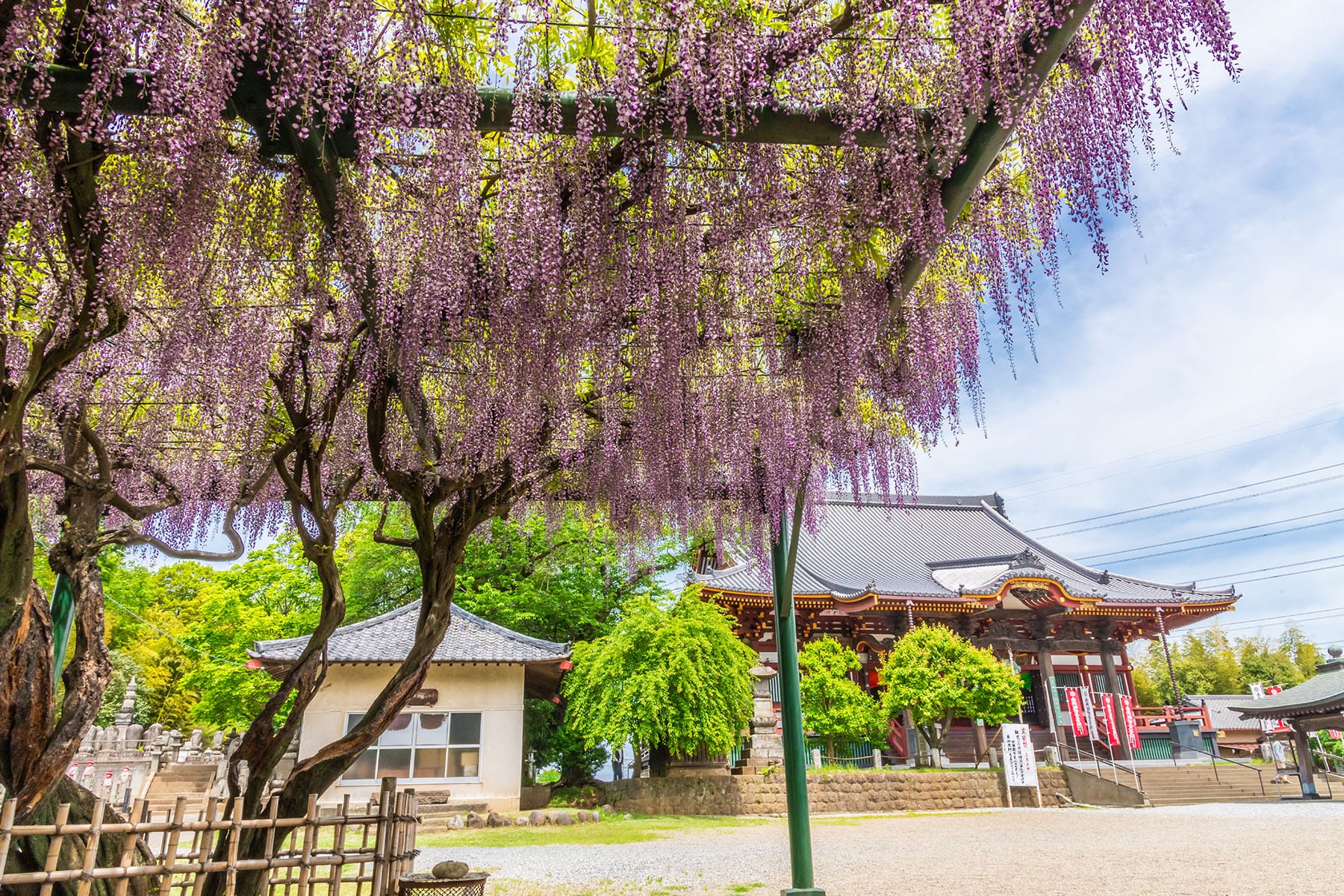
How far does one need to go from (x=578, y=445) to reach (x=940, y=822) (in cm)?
771

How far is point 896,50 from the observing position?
2.41 metres

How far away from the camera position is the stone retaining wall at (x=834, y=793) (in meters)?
11.1

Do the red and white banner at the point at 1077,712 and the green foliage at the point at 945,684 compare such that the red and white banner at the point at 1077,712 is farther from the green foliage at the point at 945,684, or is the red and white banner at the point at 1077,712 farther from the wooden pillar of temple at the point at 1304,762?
the wooden pillar of temple at the point at 1304,762

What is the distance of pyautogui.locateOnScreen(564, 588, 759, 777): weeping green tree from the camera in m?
10.9

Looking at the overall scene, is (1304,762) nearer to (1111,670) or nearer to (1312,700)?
(1312,700)

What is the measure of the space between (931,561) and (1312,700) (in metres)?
7.23

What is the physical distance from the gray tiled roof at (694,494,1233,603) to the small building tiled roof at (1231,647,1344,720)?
6.38 feet

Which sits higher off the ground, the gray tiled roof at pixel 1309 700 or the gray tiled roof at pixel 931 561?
the gray tiled roof at pixel 931 561

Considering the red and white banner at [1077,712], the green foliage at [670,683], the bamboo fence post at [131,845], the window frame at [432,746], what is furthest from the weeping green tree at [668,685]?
the bamboo fence post at [131,845]

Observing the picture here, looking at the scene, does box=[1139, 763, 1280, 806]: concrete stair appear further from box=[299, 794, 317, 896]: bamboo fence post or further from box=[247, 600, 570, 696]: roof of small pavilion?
box=[299, 794, 317, 896]: bamboo fence post

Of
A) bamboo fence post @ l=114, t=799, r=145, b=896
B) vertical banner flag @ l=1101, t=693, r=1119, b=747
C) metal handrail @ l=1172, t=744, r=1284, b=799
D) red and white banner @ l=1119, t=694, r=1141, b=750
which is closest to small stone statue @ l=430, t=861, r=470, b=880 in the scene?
bamboo fence post @ l=114, t=799, r=145, b=896

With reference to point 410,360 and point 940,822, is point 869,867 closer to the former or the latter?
point 940,822

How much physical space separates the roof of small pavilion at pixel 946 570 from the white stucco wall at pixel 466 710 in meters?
3.80

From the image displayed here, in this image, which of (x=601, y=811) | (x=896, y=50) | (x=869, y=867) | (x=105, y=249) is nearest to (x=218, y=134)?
(x=105, y=249)
